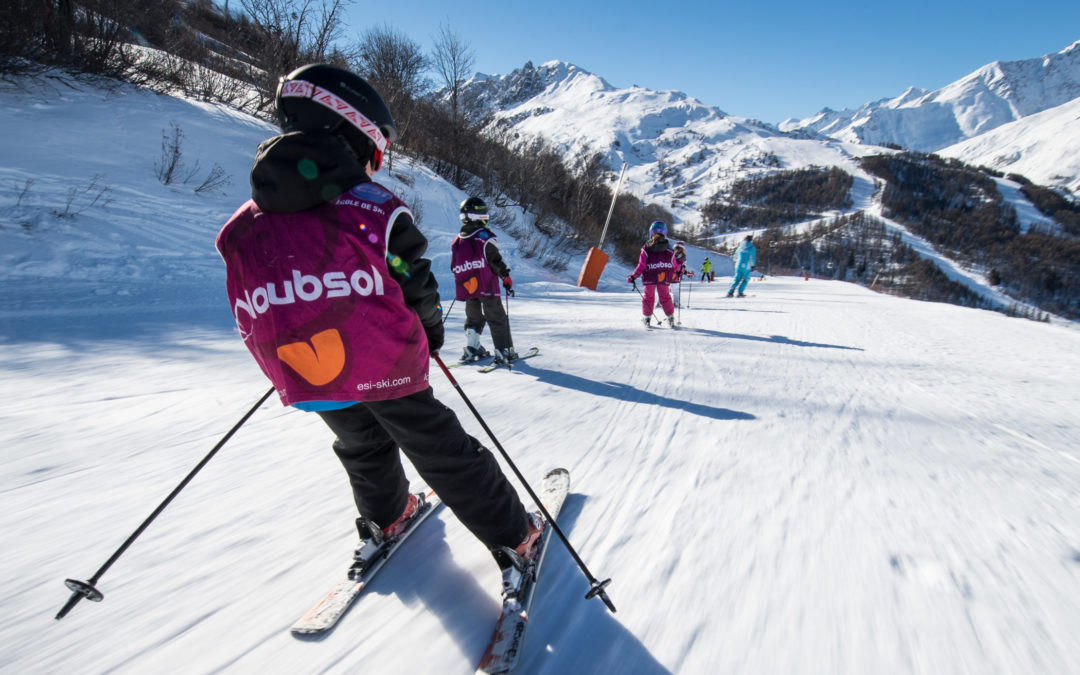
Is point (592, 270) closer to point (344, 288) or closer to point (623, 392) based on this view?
point (623, 392)

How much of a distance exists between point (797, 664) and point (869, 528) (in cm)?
98

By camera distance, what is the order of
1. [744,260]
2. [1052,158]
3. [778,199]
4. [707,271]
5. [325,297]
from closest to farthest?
[325,297]
[744,260]
[707,271]
[778,199]
[1052,158]

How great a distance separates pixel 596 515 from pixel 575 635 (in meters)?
0.69

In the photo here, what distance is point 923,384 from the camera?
441 cm

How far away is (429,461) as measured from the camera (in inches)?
59.4

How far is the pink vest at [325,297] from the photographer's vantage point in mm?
1298

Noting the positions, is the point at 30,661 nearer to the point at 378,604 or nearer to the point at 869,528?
the point at 378,604

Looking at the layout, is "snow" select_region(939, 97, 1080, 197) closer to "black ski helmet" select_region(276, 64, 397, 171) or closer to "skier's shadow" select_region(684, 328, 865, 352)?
"skier's shadow" select_region(684, 328, 865, 352)

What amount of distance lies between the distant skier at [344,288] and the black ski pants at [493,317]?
3.42 m

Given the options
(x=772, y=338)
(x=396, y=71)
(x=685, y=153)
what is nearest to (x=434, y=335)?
(x=772, y=338)

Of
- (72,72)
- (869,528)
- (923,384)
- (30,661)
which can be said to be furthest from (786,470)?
(72,72)

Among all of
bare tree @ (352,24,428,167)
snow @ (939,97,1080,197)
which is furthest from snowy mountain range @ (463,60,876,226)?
bare tree @ (352,24,428,167)

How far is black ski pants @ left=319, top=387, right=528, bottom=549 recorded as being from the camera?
1.49 meters

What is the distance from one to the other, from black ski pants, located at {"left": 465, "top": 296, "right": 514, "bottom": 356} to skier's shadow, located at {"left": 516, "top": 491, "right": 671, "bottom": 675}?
11.2 ft
